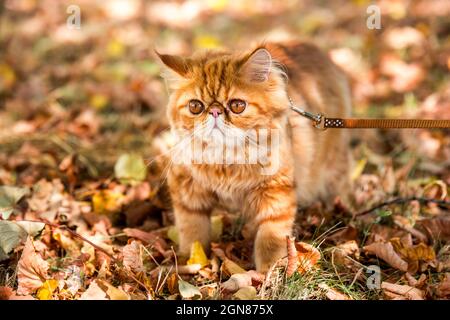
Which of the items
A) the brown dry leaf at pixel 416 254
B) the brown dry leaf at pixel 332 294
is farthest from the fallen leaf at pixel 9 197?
the brown dry leaf at pixel 416 254

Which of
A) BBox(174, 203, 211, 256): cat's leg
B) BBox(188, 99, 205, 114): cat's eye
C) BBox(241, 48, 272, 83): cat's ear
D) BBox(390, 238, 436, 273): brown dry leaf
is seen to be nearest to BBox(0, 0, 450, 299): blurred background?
BBox(390, 238, 436, 273): brown dry leaf

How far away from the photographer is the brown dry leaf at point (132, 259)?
2385 millimetres

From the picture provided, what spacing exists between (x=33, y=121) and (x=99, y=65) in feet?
3.75

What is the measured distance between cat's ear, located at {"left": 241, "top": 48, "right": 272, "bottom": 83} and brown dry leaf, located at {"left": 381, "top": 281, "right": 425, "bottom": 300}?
3.53 ft

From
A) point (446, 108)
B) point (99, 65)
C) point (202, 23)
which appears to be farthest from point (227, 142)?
point (202, 23)

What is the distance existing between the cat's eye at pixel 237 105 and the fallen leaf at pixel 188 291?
0.79 metres

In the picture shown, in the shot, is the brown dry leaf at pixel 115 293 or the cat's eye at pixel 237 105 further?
the cat's eye at pixel 237 105

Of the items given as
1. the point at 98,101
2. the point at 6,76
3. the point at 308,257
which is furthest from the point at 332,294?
the point at 6,76

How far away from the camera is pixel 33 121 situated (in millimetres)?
4316

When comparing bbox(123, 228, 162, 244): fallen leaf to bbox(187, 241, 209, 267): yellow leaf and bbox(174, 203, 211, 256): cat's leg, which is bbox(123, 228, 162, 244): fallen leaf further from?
bbox(187, 241, 209, 267): yellow leaf

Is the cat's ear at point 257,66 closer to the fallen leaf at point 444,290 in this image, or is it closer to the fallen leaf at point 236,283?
the fallen leaf at point 236,283

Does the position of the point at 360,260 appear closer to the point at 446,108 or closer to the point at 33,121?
the point at 446,108

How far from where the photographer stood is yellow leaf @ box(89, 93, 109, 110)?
14.7 feet

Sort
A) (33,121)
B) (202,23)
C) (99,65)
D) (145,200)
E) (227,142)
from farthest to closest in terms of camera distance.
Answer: (202,23) → (99,65) → (33,121) → (145,200) → (227,142)
